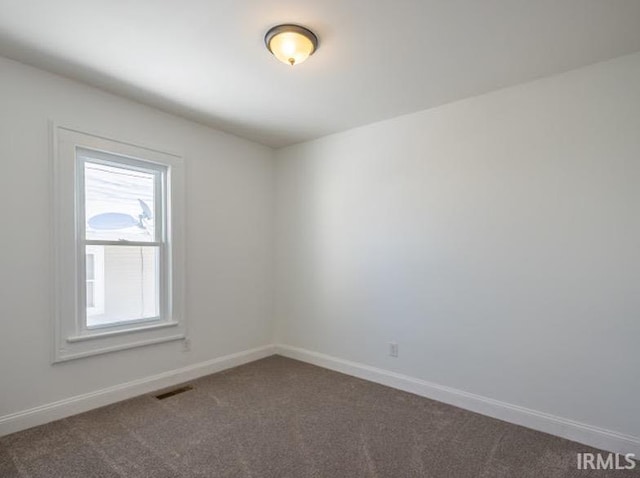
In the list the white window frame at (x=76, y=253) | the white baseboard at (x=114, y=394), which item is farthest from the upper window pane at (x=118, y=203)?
the white baseboard at (x=114, y=394)

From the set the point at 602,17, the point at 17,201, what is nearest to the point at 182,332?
the point at 17,201

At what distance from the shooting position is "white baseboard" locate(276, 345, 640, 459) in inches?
91.6

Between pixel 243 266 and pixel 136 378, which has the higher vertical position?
pixel 243 266

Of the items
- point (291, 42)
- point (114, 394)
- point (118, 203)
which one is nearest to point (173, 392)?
point (114, 394)

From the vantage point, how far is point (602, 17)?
1.98 meters

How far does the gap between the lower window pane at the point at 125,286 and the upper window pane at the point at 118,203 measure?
0.41ft

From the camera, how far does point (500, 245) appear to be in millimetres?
2830

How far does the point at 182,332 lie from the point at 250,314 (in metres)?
0.87

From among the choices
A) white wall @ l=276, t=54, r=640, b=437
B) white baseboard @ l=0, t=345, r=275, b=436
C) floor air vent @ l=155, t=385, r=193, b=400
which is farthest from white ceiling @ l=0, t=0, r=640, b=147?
floor air vent @ l=155, t=385, r=193, b=400

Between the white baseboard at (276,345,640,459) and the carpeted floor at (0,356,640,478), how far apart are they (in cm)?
7

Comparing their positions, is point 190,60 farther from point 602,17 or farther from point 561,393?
point 561,393

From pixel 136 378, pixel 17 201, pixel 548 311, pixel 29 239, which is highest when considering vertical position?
pixel 17 201

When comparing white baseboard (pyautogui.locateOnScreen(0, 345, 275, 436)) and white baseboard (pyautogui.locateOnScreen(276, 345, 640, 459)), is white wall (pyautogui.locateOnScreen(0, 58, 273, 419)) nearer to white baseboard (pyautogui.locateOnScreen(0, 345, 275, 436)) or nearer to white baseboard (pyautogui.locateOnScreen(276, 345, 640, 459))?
white baseboard (pyautogui.locateOnScreen(0, 345, 275, 436))

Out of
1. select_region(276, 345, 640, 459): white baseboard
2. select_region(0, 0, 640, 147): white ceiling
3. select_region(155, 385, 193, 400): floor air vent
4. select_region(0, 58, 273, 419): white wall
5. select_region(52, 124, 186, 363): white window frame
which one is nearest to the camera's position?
select_region(0, 0, 640, 147): white ceiling
